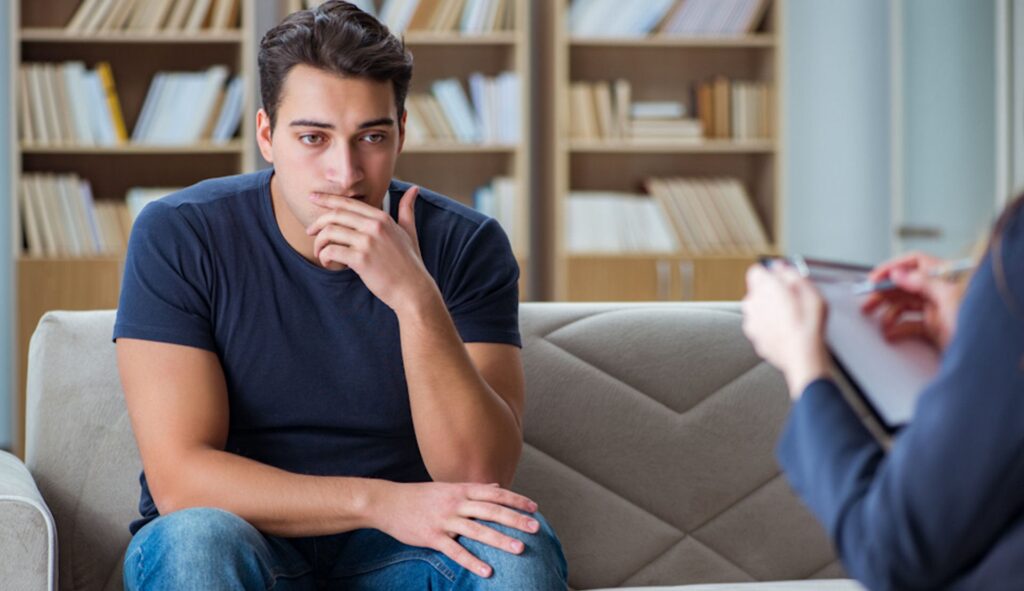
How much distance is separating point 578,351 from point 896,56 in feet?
8.15

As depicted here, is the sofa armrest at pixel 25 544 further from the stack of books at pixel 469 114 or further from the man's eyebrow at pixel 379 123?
the stack of books at pixel 469 114

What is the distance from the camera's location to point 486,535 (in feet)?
5.06

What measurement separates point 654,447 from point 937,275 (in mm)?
1043

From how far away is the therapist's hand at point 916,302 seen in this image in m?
1.02

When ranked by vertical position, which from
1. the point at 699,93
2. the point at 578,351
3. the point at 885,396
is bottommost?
the point at 578,351

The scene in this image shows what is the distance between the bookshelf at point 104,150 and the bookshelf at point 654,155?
1.02 metres

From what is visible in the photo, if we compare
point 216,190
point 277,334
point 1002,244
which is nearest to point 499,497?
point 277,334

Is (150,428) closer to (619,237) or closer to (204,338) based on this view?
(204,338)

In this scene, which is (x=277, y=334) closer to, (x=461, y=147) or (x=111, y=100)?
(x=461, y=147)

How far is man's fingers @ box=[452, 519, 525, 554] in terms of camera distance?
5.01 feet

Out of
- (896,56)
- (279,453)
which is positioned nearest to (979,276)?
(279,453)

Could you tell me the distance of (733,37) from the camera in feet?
14.3

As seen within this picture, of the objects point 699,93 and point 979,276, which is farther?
point 699,93

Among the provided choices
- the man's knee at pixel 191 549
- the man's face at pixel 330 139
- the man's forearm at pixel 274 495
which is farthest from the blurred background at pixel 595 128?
the man's knee at pixel 191 549
